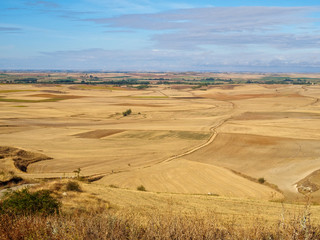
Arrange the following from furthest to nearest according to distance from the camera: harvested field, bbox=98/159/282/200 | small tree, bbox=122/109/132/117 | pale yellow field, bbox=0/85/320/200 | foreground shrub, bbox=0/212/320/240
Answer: small tree, bbox=122/109/132/117, pale yellow field, bbox=0/85/320/200, harvested field, bbox=98/159/282/200, foreground shrub, bbox=0/212/320/240

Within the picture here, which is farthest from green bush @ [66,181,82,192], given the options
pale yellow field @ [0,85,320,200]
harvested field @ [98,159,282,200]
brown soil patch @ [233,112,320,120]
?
brown soil patch @ [233,112,320,120]

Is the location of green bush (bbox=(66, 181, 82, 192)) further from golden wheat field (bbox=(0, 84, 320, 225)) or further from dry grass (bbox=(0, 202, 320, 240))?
dry grass (bbox=(0, 202, 320, 240))

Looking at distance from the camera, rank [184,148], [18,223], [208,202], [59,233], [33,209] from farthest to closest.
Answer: [184,148]
[208,202]
[33,209]
[18,223]
[59,233]

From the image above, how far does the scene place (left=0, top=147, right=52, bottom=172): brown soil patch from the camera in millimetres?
34244

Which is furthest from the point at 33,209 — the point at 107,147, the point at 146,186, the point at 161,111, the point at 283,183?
the point at 161,111

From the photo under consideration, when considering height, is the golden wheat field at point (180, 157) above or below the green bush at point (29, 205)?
below

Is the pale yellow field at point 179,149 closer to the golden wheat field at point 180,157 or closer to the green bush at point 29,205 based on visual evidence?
the golden wheat field at point 180,157

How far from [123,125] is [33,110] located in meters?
33.3

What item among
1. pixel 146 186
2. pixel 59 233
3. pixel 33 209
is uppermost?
pixel 59 233

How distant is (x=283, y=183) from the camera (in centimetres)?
3070

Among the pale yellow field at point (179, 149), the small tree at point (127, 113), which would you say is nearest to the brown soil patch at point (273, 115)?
the pale yellow field at point (179, 149)

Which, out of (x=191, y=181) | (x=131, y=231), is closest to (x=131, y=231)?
(x=131, y=231)

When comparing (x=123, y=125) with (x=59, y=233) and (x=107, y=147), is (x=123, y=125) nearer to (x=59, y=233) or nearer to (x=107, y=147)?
(x=107, y=147)

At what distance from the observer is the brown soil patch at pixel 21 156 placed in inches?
1348
